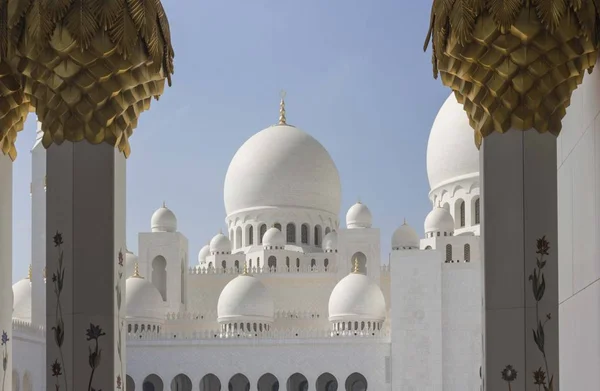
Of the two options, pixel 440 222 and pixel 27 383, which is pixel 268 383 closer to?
pixel 440 222

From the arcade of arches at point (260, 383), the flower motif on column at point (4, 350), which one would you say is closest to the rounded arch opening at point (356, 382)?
the arcade of arches at point (260, 383)

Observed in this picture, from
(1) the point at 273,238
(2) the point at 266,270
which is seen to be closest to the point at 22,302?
(2) the point at 266,270

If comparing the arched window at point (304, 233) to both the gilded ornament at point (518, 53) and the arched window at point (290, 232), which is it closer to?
the arched window at point (290, 232)

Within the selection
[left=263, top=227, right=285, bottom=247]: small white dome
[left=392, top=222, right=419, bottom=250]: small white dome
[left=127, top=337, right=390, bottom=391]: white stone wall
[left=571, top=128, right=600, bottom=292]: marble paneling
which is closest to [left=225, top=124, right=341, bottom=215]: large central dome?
[left=263, top=227, right=285, bottom=247]: small white dome

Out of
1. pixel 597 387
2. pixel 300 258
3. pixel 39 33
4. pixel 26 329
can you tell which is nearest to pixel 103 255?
pixel 39 33

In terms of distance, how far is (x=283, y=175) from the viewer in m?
27.9

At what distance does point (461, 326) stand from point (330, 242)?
595cm

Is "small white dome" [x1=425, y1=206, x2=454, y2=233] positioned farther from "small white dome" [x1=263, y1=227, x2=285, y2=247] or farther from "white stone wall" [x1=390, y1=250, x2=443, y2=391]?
"small white dome" [x1=263, y1=227, x2=285, y2=247]

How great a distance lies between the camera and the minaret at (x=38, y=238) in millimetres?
19500

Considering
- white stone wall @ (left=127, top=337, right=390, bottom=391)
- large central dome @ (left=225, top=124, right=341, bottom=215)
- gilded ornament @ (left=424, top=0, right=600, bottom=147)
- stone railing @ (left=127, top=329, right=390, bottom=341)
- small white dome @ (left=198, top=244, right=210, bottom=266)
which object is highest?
large central dome @ (left=225, top=124, right=341, bottom=215)

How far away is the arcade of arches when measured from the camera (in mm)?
A: 22641

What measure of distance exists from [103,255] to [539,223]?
6.06 feet

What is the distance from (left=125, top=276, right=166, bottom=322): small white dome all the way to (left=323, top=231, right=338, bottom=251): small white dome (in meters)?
5.14

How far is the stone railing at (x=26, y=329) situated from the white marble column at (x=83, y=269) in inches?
554
